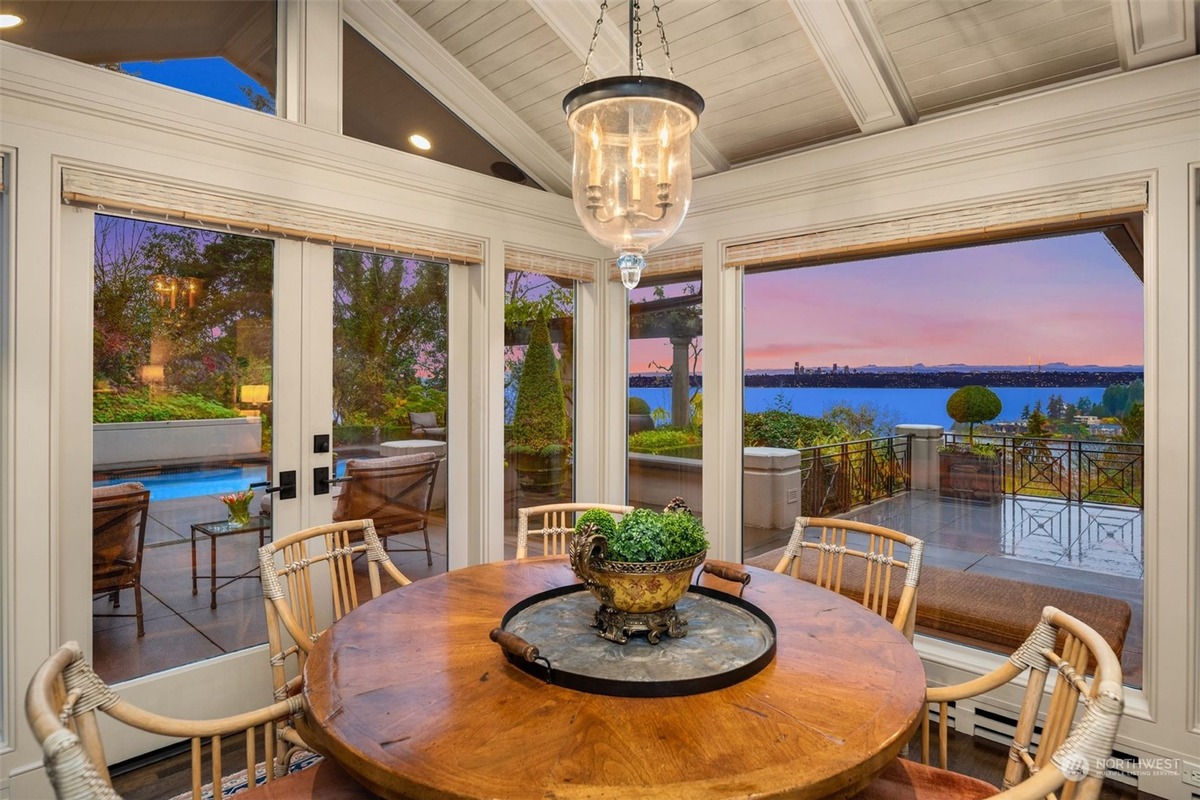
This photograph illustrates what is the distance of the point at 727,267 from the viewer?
3559mm

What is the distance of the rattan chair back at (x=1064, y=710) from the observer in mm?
Answer: 931

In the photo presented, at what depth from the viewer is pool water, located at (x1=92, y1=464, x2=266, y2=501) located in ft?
8.29

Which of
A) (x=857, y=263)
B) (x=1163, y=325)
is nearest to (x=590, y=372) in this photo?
(x=857, y=263)

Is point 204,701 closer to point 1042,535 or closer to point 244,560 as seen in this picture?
point 244,560

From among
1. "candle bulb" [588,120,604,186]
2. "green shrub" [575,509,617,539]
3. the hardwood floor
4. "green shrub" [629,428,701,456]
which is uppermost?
"candle bulb" [588,120,604,186]

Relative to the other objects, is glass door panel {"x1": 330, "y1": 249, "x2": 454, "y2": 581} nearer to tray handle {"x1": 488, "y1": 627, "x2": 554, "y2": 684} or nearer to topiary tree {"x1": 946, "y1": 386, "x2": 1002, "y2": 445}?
tray handle {"x1": 488, "y1": 627, "x2": 554, "y2": 684}

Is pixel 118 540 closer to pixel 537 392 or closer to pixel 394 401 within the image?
pixel 394 401

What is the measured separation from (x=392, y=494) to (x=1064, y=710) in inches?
109

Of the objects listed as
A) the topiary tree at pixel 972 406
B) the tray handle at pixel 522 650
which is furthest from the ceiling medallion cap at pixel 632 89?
the topiary tree at pixel 972 406

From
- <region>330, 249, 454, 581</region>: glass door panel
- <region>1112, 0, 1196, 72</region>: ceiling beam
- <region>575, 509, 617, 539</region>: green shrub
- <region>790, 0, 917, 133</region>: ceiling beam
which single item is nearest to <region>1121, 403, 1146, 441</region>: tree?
<region>1112, 0, 1196, 72</region>: ceiling beam

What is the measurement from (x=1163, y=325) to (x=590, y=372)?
2.74 m

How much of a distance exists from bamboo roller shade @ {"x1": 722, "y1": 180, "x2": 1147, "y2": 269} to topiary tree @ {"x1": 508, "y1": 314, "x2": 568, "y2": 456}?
122 cm

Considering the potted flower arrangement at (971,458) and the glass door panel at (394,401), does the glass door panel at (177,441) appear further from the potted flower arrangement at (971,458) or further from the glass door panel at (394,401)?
the potted flower arrangement at (971,458)
